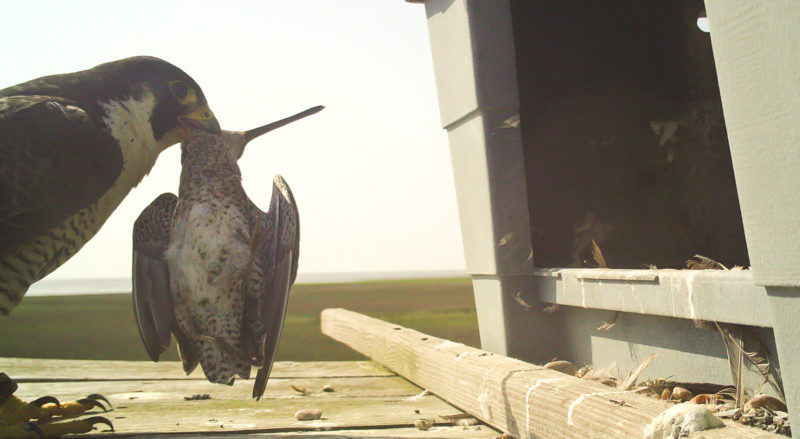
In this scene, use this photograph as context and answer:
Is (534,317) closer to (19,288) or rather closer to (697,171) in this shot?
(697,171)

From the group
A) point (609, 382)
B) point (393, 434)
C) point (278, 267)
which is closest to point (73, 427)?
point (278, 267)

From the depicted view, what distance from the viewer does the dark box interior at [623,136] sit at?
223 cm

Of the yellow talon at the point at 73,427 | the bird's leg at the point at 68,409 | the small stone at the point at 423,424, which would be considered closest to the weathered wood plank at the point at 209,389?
the bird's leg at the point at 68,409

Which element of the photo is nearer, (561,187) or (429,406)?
(429,406)

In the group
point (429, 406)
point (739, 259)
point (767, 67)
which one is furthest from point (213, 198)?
point (739, 259)

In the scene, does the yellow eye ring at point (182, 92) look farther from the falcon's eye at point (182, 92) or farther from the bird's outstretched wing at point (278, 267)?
the bird's outstretched wing at point (278, 267)

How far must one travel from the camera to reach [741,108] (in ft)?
3.42

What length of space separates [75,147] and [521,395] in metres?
1.33

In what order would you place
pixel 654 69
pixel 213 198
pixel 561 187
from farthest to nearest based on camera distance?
pixel 654 69 < pixel 561 187 < pixel 213 198

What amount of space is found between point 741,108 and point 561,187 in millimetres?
1193

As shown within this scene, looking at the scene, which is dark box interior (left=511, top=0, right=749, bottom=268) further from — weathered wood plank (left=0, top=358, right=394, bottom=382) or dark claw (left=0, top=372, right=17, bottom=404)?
dark claw (left=0, top=372, right=17, bottom=404)

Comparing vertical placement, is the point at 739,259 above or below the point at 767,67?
below

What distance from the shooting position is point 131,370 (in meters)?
2.85

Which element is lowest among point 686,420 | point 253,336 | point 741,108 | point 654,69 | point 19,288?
point 686,420
